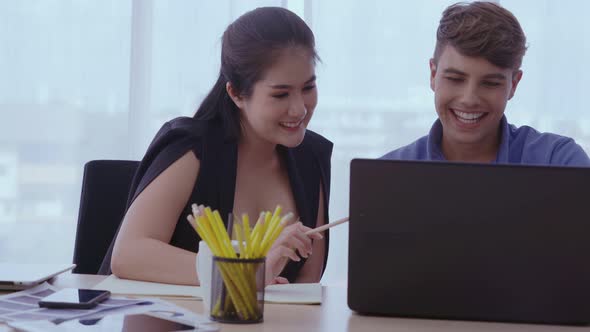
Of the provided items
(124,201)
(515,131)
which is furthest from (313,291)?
→ (515,131)

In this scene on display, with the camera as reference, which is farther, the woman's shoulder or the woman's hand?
the woman's shoulder

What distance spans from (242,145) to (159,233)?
33 cm

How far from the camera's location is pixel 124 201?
1.78 meters

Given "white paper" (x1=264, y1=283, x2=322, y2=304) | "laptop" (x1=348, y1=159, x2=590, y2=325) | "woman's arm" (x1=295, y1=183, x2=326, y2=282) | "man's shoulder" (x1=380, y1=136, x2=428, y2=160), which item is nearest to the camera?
"laptop" (x1=348, y1=159, x2=590, y2=325)

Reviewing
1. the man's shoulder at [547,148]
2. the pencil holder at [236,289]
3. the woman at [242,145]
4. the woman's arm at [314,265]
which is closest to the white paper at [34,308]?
the pencil holder at [236,289]

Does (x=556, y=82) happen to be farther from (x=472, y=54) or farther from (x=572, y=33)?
(x=472, y=54)

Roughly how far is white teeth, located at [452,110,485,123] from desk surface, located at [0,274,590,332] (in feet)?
2.12

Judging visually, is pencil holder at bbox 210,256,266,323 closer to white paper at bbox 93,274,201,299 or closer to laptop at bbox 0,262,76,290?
white paper at bbox 93,274,201,299

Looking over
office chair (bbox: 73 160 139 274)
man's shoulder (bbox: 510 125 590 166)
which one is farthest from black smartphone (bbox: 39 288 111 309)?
man's shoulder (bbox: 510 125 590 166)

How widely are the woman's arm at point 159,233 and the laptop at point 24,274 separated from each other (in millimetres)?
113

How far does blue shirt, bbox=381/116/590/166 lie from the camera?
1.67m

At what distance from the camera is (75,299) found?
112 centimetres

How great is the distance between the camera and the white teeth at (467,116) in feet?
5.56

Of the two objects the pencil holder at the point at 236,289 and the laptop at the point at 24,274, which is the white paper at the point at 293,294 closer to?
the pencil holder at the point at 236,289
